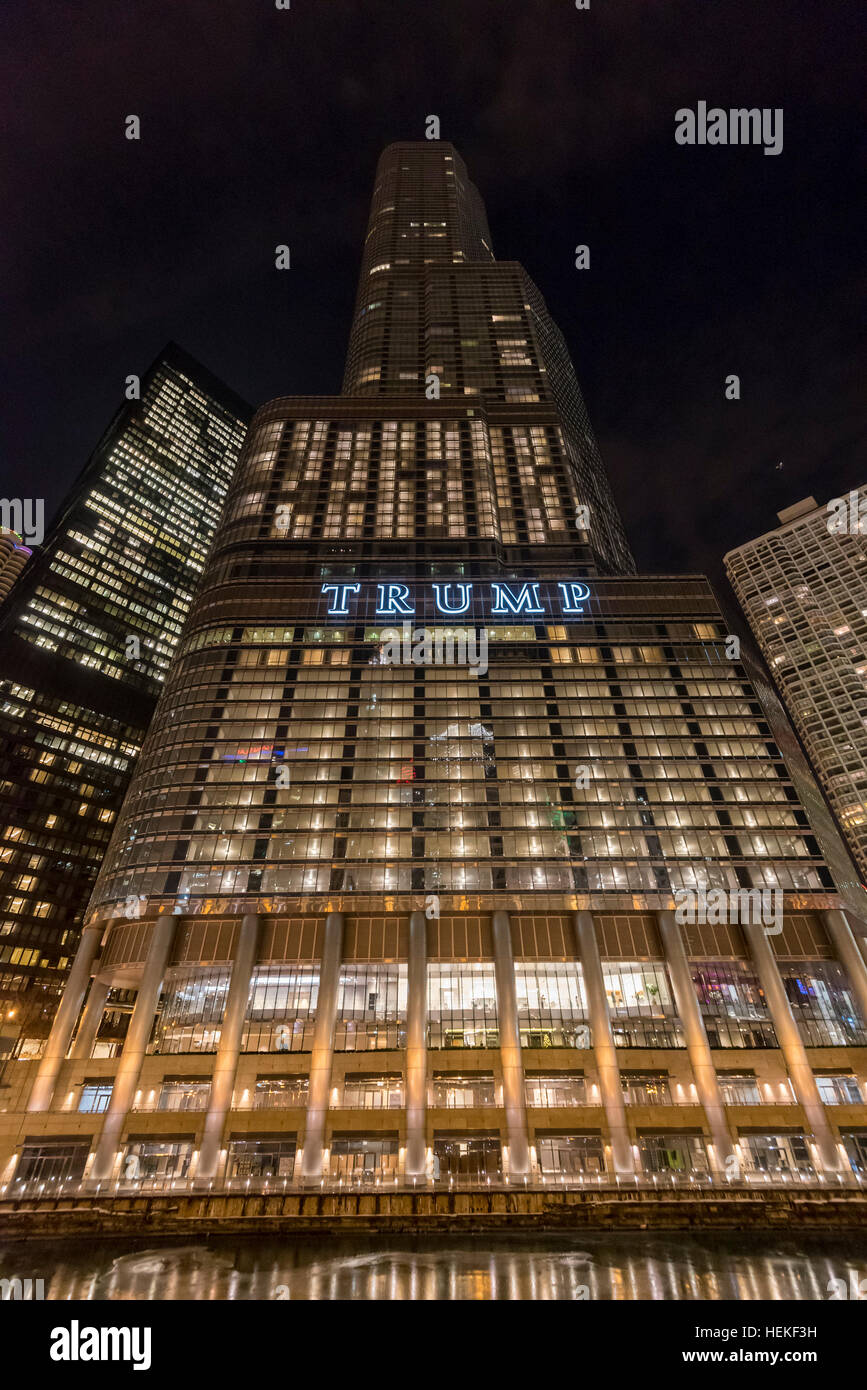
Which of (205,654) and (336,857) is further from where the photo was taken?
(205,654)

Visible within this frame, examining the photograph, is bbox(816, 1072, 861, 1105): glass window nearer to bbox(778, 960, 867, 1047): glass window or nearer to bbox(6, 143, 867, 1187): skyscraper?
bbox(6, 143, 867, 1187): skyscraper

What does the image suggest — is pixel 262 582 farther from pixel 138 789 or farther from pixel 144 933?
pixel 144 933

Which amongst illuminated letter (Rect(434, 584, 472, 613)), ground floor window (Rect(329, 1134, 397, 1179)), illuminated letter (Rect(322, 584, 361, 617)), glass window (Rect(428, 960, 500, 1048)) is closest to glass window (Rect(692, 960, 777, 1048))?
glass window (Rect(428, 960, 500, 1048))

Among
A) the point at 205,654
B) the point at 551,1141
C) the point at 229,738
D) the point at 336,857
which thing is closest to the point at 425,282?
the point at 205,654

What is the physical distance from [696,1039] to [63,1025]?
6319 centimetres

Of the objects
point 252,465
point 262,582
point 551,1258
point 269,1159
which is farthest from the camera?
point 252,465

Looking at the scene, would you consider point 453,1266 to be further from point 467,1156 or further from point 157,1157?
point 157,1157

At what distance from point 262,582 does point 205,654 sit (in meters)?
15.3

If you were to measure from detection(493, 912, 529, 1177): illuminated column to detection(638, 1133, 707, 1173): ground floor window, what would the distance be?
11.1 m

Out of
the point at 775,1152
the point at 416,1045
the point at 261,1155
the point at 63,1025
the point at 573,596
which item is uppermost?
the point at 573,596

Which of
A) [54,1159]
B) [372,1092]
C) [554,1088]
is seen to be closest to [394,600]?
[372,1092]

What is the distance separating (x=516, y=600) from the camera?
317ft

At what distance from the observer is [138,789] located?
8100 centimetres

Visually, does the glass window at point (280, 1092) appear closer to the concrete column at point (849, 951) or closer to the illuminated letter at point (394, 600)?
the concrete column at point (849, 951)
